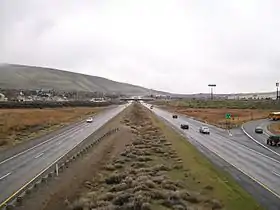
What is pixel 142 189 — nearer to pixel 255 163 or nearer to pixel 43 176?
pixel 43 176

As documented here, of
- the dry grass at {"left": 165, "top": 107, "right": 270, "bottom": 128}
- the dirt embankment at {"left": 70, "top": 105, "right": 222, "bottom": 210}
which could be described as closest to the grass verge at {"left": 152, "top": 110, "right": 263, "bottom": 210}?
the dirt embankment at {"left": 70, "top": 105, "right": 222, "bottom": 210}

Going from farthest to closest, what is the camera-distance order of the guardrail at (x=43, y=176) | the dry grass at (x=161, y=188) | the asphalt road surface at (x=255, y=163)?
the asphalt road surface at (x=255, y=163) → the guardrail at (x=43, y=176) → the dry grass at (x=161, y=188)

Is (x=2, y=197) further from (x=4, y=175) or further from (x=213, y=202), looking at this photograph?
(x=213, y=202)

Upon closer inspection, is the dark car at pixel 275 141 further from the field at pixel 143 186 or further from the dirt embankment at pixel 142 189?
the dirt embankment at pixel 142 189

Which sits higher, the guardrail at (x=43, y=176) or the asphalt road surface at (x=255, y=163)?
the guardrail at (x=43, y=176)

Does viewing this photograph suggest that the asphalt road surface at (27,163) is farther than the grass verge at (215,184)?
Yes

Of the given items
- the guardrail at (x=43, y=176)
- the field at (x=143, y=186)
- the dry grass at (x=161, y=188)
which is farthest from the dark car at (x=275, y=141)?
the guardrail at (x=43, y=176)

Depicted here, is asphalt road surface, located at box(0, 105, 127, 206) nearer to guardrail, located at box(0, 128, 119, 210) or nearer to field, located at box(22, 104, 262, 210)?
guardrail, located at box(0, 128, 119, 210)

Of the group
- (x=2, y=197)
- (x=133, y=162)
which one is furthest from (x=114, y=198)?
(x=133, y=162)
